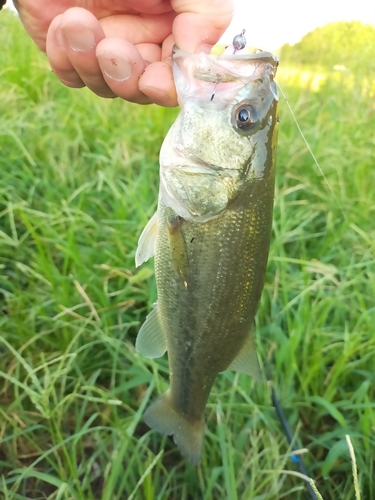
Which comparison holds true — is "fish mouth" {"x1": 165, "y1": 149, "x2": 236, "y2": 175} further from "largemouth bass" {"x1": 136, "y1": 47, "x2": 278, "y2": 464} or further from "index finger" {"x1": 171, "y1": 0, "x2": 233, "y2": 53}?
"index finger" {"x1": 171, "y1": 0, "x2": 233, "y2": 53}

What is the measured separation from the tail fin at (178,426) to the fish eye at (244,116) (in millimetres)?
904

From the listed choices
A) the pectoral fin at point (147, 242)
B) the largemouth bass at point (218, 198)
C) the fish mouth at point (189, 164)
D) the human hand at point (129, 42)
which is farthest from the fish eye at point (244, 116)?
the pectoral fin at point (147, 242)

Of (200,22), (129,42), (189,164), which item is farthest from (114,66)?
(189,164)

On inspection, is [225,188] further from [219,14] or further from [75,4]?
[75,4]

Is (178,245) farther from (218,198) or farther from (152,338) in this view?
(152,338)

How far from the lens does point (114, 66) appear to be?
1.41 m

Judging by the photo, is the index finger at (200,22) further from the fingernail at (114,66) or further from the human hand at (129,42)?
the fingernail at (114,66)

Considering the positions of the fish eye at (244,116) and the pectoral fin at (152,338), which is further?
the pectoral fin at (152,338)

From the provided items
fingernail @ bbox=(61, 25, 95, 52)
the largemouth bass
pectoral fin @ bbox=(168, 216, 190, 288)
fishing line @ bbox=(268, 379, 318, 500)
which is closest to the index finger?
the largemouth bass

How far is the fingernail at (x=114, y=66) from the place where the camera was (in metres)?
1.38

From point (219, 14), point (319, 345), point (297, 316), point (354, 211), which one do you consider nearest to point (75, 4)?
point (219, 14)

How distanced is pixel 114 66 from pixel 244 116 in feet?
1.55

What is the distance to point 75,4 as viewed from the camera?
1.70 meters

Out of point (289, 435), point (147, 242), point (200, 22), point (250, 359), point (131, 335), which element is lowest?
point (289, 435)
